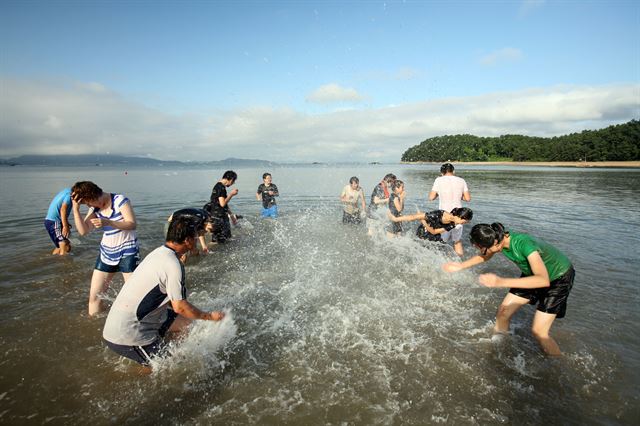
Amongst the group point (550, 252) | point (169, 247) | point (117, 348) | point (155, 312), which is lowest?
point (117, 348)

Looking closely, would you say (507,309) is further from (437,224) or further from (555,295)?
(437,224)

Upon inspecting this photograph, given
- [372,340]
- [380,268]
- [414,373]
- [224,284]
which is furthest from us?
[380,268]

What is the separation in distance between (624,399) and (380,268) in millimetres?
5027

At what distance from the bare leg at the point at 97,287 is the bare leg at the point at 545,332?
6887 mm

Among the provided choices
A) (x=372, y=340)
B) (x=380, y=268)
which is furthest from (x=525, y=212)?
(x=372, y=340)

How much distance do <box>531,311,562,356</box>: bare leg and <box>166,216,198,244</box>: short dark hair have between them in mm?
4967

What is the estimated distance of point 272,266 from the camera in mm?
8438

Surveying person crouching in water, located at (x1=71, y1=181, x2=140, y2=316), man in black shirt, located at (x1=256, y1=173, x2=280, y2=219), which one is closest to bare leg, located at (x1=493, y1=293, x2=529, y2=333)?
person crouching in water, located at (x1=71, y1=181, x2=140, y2=316)

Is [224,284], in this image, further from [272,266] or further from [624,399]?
[624,399]

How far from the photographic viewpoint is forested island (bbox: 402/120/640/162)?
74.9m

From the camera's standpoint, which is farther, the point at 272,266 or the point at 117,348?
the point at 272,266

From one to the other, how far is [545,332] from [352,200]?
8195 millimetres

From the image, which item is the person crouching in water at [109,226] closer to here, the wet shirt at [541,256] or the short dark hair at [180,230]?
the short dark hair at [180,230]

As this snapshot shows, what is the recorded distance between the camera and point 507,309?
15.3ft
